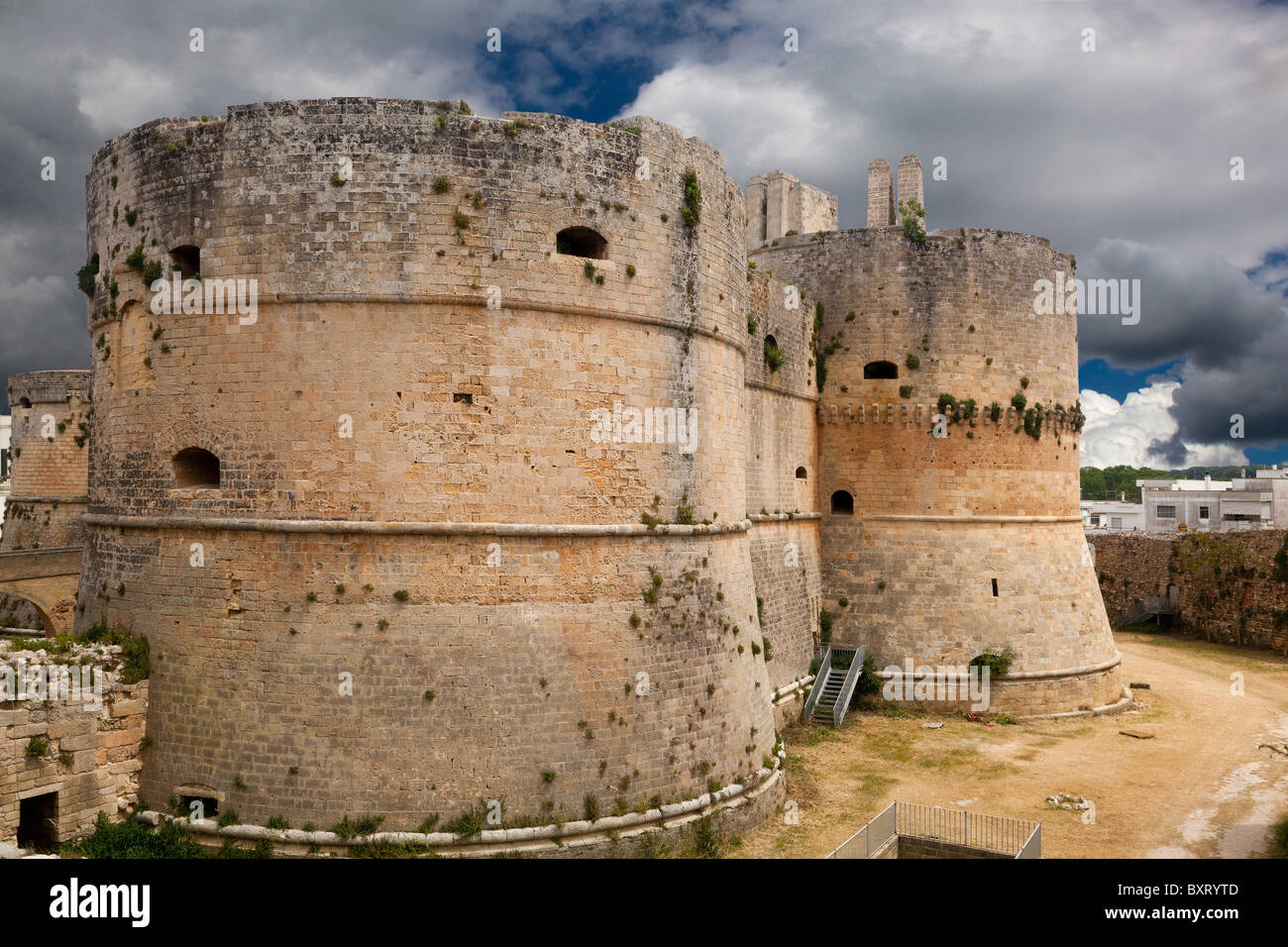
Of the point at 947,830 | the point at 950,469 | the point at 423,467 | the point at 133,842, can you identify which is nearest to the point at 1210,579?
the point at 950,469

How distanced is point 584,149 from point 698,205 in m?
2.16

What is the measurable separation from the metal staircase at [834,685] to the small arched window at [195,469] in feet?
44.0

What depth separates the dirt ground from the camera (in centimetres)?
1433

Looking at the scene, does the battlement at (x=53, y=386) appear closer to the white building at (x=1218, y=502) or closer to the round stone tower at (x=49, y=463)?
the round stone tower at (x=49, y=463)

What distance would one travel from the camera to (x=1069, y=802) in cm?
1592

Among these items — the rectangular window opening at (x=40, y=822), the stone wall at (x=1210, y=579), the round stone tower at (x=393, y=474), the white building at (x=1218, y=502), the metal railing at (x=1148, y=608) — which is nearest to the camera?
the rectangular window opening at (x=40, y=822)

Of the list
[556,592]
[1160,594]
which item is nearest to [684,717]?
[556,592]

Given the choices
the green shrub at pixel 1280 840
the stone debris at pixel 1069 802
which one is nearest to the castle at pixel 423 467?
the stone debris at pixel 1069 802

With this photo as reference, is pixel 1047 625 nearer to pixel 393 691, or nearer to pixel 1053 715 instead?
pixel 1053 715

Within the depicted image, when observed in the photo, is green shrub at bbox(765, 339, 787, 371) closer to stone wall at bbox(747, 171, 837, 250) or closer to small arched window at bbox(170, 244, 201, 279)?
stone wall at bbox(747, 171, 837, 250)

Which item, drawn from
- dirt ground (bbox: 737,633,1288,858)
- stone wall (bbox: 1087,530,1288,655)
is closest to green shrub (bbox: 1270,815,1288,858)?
dirt ground (bbox: 737,633,1288,858)

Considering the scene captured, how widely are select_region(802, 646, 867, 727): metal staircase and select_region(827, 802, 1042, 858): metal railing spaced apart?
520 cm

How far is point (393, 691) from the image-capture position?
11891 mm

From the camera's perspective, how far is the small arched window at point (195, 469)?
42.9ft
